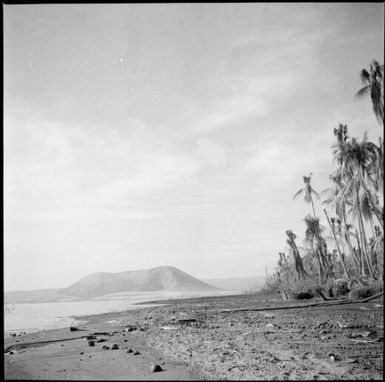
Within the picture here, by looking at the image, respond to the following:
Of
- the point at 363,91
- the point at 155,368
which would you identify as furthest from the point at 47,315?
the point at 363,91

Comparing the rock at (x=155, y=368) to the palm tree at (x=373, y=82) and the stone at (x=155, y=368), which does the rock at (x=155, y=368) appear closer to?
the stone at (x=155, y=368)

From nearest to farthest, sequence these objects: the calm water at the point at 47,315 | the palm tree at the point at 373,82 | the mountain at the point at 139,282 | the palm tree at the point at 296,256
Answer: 1. the palm tree at the point at 373,82
2. the calm water at the point at 47,315
3. the palm tree at the point at 296,256
4. the mountain at the point at 139,282

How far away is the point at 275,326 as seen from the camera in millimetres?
10703

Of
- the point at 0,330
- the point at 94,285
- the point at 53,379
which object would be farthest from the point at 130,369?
the point at 94,285

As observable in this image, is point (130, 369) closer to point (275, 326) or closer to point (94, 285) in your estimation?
point (275, 326)

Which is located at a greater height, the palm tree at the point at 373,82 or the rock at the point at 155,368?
the palm tree at the point at 373,82

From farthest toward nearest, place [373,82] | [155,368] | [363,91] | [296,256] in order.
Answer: [296,256] < [363,91] < [373,82] < [155,368]

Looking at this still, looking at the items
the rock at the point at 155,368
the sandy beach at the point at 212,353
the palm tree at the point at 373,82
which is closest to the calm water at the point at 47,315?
the sandy beach at the point at 212,353

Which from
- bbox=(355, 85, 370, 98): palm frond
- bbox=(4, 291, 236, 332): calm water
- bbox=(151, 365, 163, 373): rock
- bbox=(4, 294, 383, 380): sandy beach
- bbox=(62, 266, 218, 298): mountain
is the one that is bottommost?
bbox=(62, 266, 218, 298): mountain

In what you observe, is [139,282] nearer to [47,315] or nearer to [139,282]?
[139,282]

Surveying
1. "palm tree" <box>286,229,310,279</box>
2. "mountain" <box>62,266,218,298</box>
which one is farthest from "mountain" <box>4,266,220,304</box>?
"palm tree" <box>286,229,310,279</box>

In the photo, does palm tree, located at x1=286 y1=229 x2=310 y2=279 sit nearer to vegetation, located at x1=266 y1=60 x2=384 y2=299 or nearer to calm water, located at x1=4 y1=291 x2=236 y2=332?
vegetation, located at x1=266 y1=60 x2=384 y2=299

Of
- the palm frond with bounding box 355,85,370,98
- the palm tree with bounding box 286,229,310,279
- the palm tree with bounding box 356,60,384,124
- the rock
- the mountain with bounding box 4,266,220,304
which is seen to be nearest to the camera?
the rock

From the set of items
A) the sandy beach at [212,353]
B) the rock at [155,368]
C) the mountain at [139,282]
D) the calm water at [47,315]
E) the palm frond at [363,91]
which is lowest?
the mountain at [139,282]
